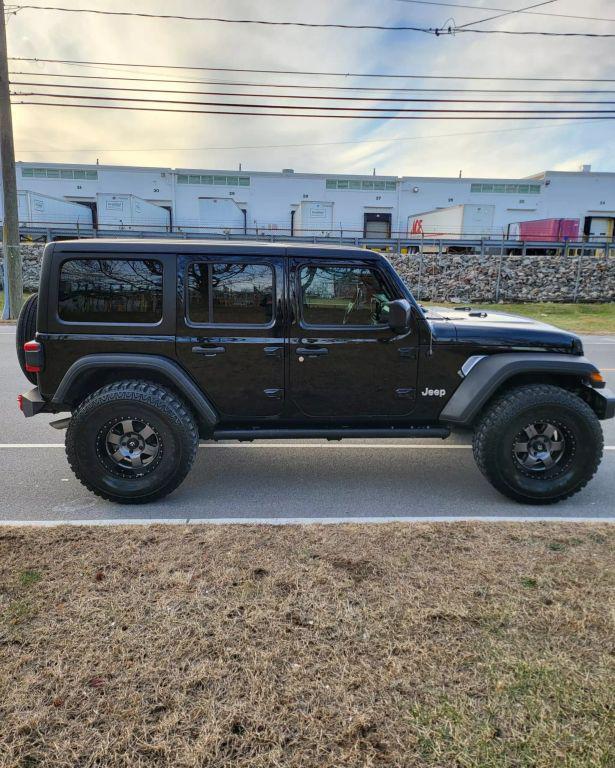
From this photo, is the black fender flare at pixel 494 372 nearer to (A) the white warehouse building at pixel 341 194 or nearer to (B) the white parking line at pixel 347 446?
(B) the white parking line at pixel 347 446

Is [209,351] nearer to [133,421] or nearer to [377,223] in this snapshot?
[133,421]

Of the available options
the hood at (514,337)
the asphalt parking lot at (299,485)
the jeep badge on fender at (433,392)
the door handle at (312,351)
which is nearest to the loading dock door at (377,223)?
the asphalt parking lot at (299,485)

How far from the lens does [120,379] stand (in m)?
3.98

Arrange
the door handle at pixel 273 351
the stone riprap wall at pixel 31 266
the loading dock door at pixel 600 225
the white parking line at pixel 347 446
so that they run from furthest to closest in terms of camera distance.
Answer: the loading dock door at pixel 600 225, the stone riprap wall at pixel 31 266, the white parking line at pixel 347 446, the door handle at pixel 273 351

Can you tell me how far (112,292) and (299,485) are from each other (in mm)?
2173

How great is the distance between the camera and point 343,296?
4.03 m

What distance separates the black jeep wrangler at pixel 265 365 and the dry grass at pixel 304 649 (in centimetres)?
84

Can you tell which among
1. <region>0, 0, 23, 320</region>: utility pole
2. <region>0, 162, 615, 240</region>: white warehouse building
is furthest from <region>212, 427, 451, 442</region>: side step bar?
<region>0, 162, 615, 240</region>: white warehouse building

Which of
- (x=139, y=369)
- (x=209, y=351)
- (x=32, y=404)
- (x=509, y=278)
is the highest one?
(x=509, y=278)

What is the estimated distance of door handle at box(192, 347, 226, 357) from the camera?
12.8 feet

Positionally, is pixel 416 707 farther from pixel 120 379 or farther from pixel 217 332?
pixel 120 379

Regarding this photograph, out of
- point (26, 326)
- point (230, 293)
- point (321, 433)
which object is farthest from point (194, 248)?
point (321, 433)

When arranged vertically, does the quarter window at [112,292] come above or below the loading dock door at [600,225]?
below

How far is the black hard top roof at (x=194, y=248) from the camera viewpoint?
3.83 metres
